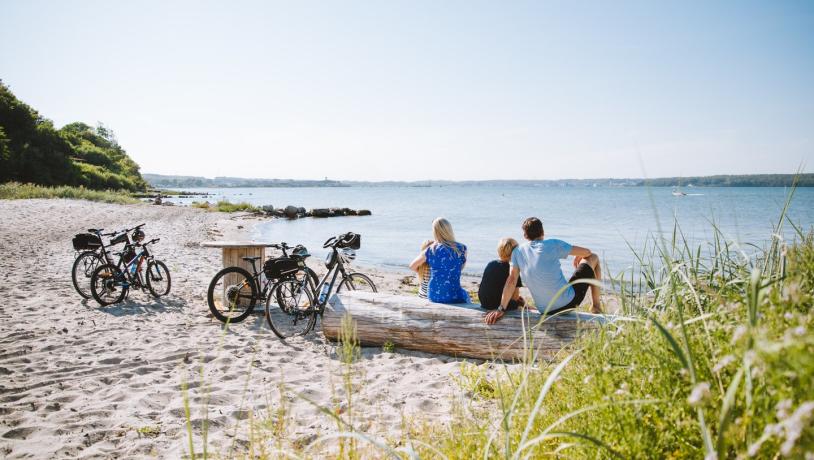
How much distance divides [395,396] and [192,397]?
172 centimetres

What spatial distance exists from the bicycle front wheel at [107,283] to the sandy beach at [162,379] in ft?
0.70

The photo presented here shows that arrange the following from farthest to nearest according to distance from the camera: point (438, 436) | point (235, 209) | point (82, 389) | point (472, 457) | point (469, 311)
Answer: point (235, 209)
point (469, 311)
point (82, 389)
point (438, 436)
point (472, 457)

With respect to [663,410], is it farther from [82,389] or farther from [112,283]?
[112,283]

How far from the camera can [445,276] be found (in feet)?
18.5

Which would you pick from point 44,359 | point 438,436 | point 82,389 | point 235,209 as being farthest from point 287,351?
point 235,209

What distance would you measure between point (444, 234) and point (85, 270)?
6417mm

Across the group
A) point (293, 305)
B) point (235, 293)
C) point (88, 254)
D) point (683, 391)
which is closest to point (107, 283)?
point (88, 254)

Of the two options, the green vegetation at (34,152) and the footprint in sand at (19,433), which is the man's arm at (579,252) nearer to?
the footprint in sand at (19,433)

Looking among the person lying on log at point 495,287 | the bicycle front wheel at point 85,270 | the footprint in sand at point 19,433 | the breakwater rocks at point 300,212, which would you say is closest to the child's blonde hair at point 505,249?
the person lying on log at point 495,287

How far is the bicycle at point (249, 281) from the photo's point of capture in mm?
6438

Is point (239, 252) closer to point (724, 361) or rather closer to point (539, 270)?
→ point (539, 270)

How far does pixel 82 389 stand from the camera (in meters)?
4.14

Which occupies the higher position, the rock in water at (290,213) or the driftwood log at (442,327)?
the rock in water at (290,213)

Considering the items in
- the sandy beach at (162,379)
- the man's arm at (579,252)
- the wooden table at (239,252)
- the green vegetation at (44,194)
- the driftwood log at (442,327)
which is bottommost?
the sandy beach at (162,379)
